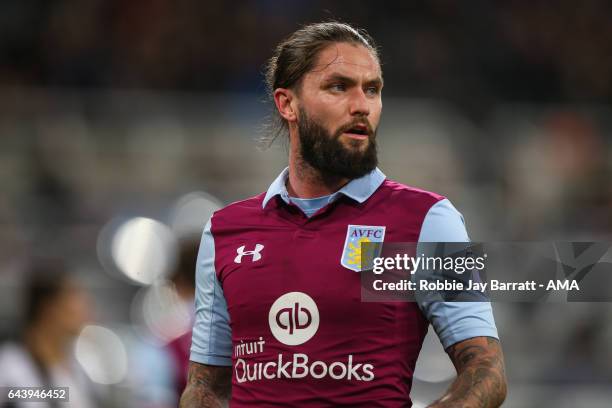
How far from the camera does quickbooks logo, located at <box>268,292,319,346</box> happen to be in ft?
10.3

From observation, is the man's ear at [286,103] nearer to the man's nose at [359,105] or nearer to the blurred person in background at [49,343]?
the man's nose at [359,105]

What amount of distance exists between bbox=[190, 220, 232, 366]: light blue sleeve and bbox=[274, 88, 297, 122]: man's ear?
465 mm

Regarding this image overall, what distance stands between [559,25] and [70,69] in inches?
234

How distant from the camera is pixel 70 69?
10.8 m

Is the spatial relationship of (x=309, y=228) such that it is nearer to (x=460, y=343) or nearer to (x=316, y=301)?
(x=316, y=301)

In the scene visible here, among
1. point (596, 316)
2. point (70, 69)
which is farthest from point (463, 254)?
point (70, 69)

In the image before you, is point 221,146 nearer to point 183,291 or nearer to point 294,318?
point 183,291

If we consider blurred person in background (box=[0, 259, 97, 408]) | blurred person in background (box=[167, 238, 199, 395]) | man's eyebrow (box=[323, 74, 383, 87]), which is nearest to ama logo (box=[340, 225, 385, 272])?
man's eyebrow (box=[323, 74, 383, 87])

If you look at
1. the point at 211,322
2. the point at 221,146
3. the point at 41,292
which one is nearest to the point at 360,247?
the point at 211,322

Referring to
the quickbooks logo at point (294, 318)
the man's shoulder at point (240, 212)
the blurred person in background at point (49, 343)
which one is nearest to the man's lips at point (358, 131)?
the man's shoulder at point (240, 212)

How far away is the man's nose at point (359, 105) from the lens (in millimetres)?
3336

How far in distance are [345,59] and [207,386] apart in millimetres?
1113

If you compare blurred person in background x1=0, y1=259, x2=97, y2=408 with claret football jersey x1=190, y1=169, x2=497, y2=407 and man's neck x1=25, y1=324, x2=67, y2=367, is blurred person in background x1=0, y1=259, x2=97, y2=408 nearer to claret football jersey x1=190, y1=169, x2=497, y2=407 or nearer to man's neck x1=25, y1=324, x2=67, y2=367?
man's neck x1=25, y1=324, x2=67, y2=367

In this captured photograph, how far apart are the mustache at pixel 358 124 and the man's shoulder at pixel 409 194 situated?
17cm
